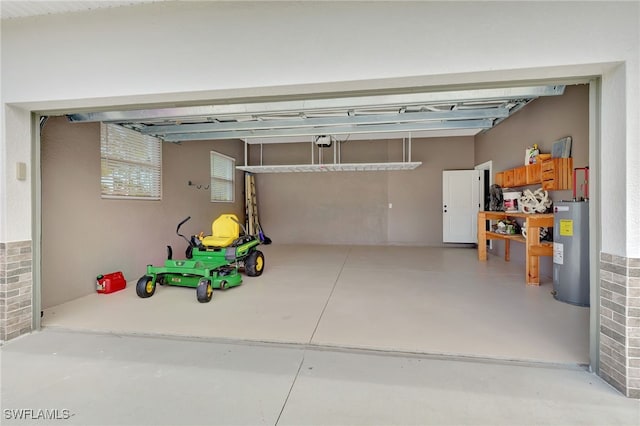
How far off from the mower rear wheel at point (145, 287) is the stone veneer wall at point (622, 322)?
4454 millimetres

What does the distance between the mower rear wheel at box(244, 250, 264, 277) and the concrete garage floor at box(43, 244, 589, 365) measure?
182 mm

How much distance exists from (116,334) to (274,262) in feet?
11.5

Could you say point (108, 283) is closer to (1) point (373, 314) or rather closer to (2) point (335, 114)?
(1) point (373, 314)

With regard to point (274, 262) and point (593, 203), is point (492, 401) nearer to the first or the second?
point (593, 203)

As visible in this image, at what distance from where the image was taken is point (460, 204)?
7.95m

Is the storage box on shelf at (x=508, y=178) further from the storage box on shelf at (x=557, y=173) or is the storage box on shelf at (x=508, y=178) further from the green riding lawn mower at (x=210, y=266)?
the green riding lawn mower at (x=210, y=266)

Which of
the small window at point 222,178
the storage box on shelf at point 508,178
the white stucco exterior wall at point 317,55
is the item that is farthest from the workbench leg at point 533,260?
the small window at point 222,178

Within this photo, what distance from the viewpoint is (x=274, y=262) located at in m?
6.09

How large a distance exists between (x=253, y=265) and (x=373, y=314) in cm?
238

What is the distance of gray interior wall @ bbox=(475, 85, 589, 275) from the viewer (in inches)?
150

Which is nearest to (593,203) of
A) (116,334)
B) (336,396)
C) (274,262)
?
(336,396)

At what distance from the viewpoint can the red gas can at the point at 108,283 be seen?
13.0 feet

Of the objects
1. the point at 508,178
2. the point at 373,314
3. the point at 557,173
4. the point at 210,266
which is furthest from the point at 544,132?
the point at 210,266

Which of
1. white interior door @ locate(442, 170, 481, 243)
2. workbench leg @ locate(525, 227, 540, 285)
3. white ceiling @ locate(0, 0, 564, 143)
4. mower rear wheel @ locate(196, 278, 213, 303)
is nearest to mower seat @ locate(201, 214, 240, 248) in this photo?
mower rear wheel @ locate(196, 278, 213, 303)
